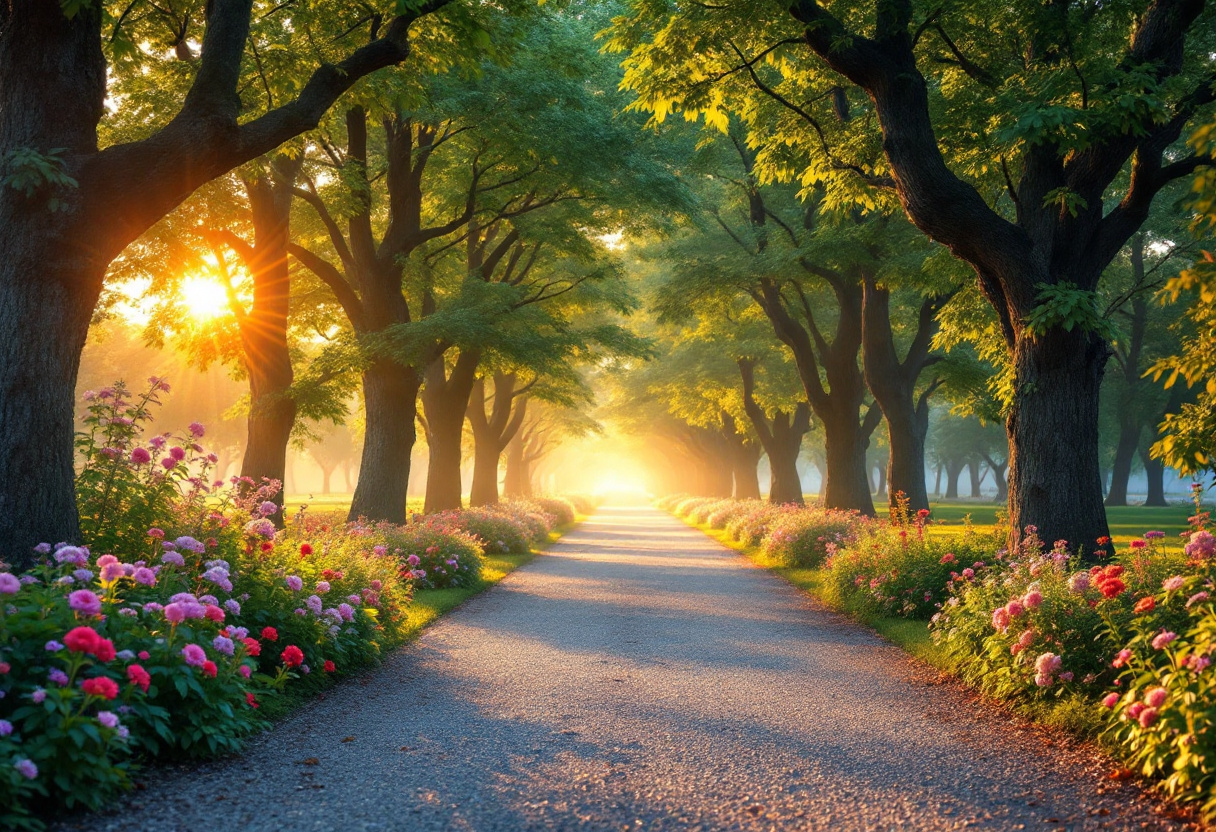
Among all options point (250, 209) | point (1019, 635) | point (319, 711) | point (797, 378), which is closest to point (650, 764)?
point (319, 711)

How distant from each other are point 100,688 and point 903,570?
9.16m

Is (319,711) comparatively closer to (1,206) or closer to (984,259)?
(1,206)

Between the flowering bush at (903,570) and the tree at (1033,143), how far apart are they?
1219 mm

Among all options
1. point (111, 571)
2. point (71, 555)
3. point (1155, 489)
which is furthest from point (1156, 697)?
point (1155, 489)

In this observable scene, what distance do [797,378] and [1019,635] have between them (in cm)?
2347

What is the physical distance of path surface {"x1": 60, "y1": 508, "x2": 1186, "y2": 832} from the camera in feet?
13.5

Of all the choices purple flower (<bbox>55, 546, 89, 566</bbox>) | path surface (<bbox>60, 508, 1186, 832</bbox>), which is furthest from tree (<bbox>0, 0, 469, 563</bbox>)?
path surface (<bbox>60, 508, 1186, 832</bbox>)

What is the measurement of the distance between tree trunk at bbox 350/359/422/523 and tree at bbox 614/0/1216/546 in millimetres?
8717

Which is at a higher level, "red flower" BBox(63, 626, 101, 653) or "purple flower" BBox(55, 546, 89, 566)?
"purple flower" BBox(55, 546, 89, 566)

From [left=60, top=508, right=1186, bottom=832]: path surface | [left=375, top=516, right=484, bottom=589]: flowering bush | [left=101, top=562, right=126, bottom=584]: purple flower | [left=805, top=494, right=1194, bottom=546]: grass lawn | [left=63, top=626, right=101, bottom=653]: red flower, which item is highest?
[left=101, top=562, right=126, bottom=584]: purple flower

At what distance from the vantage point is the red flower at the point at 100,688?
12.3ft

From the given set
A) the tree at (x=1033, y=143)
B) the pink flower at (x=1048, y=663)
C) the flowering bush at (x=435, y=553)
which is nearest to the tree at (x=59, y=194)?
the tree at (x=1033, y=143)

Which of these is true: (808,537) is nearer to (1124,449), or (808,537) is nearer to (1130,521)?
(1130,521)

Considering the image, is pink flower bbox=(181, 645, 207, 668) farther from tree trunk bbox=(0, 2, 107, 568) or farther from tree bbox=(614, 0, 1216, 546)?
tree bbox=(614, 0, 1216, 546)
